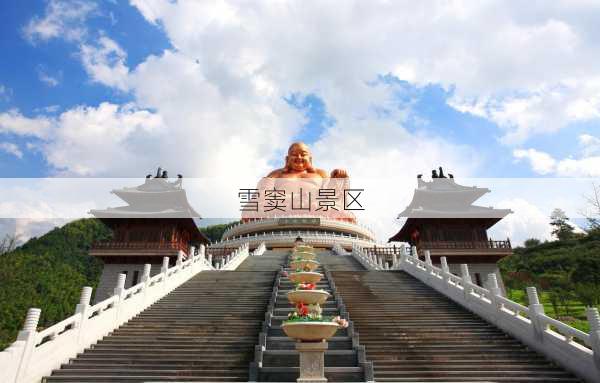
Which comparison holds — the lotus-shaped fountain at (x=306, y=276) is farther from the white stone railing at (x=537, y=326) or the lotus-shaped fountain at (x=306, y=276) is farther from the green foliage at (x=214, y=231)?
the green foliage at (x=214, y=231)

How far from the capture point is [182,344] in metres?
8.30

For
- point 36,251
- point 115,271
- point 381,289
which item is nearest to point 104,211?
point 115,271

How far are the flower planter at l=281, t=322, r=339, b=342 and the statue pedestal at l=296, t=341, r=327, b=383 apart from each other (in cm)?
14

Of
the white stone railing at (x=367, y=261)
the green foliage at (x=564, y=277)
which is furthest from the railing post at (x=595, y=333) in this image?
the green foliage at (x=564, y=277)

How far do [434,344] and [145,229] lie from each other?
918 inches

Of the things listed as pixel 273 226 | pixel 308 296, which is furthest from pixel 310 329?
pixel 273 226

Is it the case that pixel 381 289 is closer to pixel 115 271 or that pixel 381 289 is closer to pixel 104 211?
pixel 115 271

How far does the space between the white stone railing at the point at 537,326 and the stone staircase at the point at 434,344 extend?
20 cm

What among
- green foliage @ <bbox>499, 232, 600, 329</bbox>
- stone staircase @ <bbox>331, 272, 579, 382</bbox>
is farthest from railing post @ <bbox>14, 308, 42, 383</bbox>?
green foliage @ <bbox>499, 232, 600, 329</bbox>

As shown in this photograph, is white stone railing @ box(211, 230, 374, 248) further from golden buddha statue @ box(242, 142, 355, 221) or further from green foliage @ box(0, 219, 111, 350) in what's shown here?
green foliage @ box(0, 219, 111, 350)

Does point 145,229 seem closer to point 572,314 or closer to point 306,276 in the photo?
point 306,276

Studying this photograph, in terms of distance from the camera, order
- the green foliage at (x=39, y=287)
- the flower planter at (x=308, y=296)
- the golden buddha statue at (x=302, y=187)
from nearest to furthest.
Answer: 1. the flower planter at (x=308, y=296)
2. the green foliage at (x=39, y=287)
3. the golden buddha statue at (x=302, y=187)

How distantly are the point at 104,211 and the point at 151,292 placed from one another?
18286mm

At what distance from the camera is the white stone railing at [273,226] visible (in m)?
36.5
